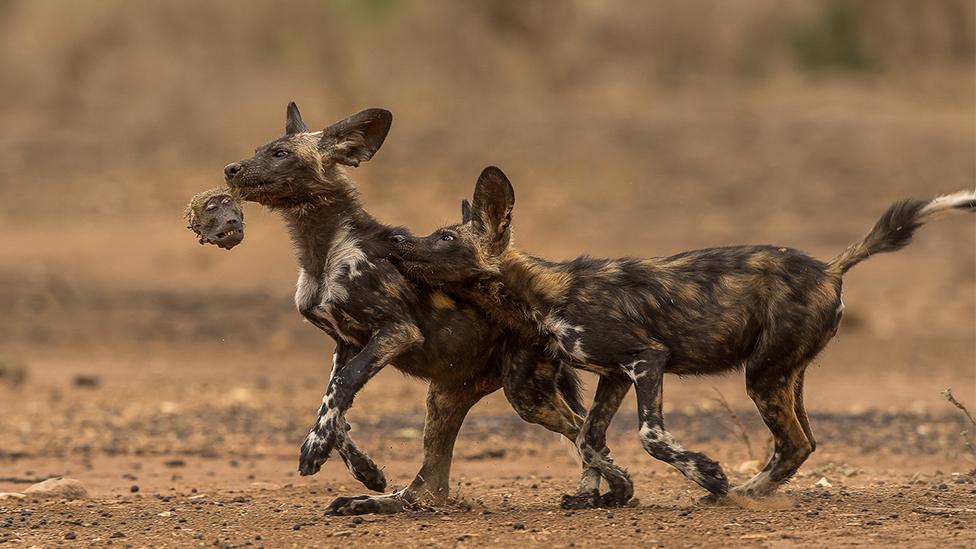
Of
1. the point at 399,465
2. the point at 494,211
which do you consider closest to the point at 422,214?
the point at 399,465

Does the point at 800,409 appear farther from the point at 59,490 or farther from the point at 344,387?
the point at 59,490

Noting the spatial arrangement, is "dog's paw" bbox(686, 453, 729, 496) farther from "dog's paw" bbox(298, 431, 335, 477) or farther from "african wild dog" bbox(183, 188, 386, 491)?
"dog's paw" bbox(298, 431, 335, 477)

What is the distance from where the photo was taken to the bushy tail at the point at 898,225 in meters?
8.75

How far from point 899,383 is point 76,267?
12.2 metres

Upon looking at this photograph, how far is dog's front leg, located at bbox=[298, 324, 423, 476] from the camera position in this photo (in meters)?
8.20

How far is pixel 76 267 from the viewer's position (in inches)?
928

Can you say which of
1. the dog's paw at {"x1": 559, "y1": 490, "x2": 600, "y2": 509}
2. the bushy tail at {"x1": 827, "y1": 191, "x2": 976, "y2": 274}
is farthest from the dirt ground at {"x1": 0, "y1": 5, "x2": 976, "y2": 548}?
the bushy tail at {"x1": 827, "y1": 191, "x2": 976, "y2": 274}

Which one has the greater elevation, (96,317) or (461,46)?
(461,46)

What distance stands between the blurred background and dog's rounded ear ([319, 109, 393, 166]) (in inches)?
443

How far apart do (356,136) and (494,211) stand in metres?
0.95

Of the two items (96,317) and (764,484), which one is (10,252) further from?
(764,484)

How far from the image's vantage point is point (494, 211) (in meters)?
8.85

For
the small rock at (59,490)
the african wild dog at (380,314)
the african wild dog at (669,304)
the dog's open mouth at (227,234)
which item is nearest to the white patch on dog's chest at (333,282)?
the african wild dog at (380,314)

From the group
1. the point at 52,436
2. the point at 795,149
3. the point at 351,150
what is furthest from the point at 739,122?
the point at 351,150
